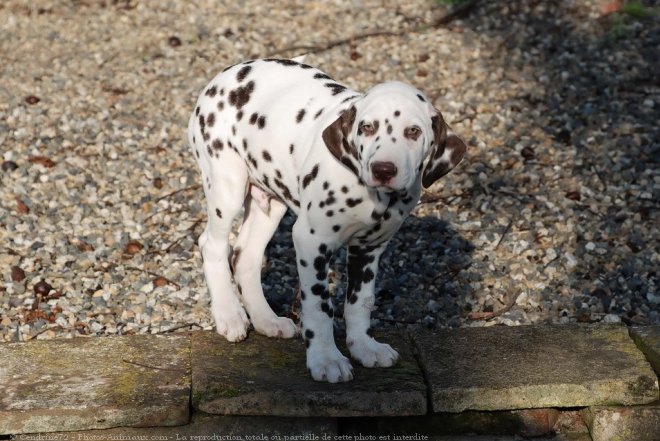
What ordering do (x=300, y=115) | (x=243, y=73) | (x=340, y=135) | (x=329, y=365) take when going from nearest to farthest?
1. (x=340, y=135)
2. (x=329, y=365)
3. (x=300, y=115)
4. (x=243, y=73)

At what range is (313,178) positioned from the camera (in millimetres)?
4750

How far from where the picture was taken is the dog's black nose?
4.24 m

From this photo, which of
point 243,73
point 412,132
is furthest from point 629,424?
point 243,73

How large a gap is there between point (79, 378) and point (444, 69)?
5.11m

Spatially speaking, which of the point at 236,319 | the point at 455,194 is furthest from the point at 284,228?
the point at 236,319

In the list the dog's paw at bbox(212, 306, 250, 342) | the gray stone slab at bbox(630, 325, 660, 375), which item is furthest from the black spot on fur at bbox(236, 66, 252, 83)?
the gray stone slab at bbox(630, 325, 660, 375)

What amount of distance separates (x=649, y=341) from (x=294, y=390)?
170cm

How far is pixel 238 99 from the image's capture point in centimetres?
536

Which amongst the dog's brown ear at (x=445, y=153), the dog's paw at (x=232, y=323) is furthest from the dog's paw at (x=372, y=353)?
the dog's brown ear at (x=445, y=153)

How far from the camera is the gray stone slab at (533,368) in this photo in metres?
4.75

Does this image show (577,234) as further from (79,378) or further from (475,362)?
(79,378)

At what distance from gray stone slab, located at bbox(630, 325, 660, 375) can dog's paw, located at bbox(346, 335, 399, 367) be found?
1.16 meters

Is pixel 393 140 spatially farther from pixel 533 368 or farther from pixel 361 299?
pixel 533 368

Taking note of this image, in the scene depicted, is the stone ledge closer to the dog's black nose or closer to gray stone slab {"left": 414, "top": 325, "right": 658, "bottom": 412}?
gray stone slab {"left": 414, "top": 325, "right": 658, "bottom": 412}
